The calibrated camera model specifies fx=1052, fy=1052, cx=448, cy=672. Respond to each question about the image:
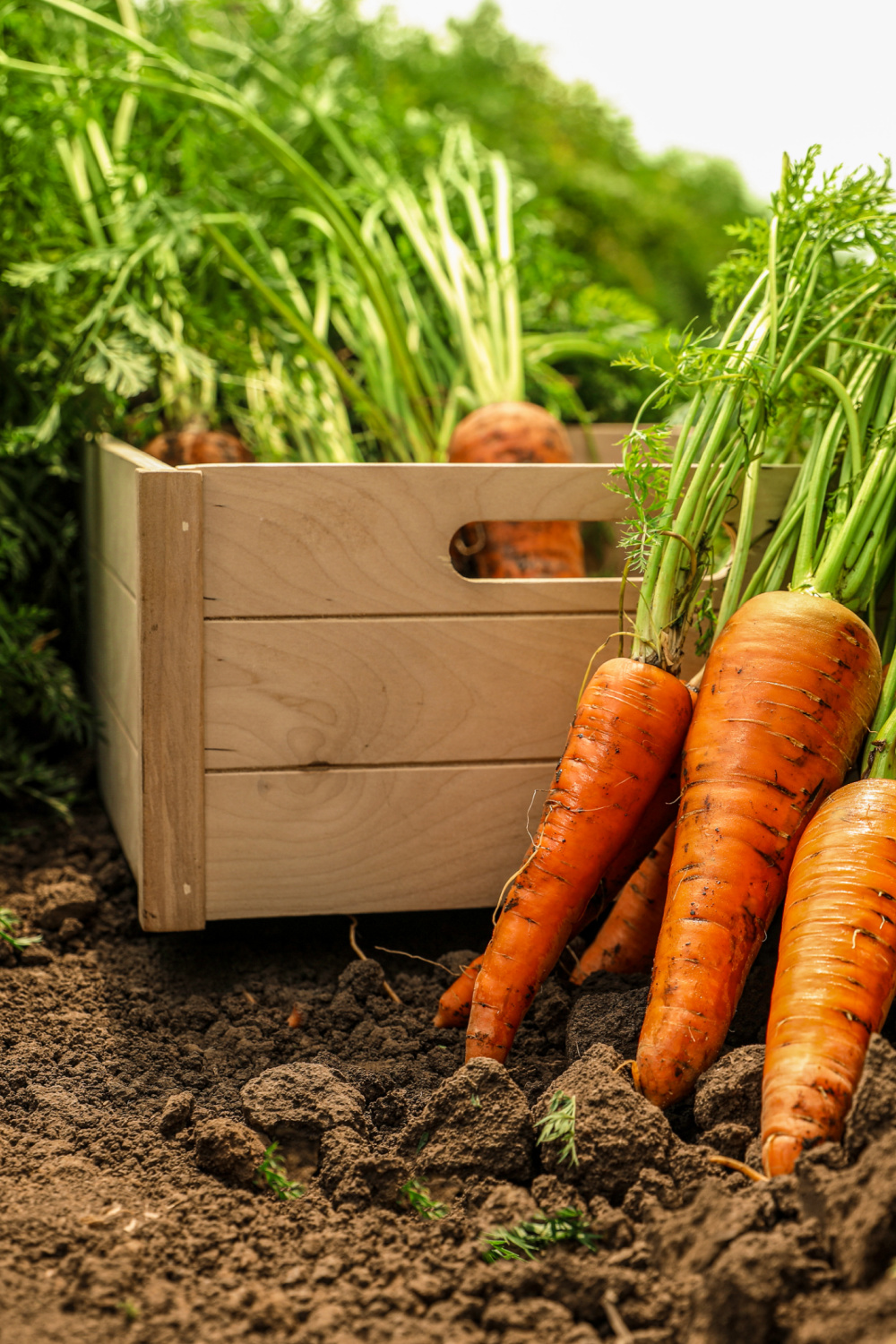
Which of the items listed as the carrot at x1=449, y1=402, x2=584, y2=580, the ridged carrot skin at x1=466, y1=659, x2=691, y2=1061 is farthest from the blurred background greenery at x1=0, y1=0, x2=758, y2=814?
the ridged carrot skin at x1=466, y1=659, x2=691, y2=1061

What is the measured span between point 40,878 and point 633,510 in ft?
3.50

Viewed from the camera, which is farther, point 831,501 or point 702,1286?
point 831,501

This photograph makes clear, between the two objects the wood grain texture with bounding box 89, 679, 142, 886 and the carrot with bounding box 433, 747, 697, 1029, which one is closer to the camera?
the carrot with bounding box 433, 747, 697, 1029

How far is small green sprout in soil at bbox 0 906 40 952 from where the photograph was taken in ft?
4.60

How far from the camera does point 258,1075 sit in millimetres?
1150

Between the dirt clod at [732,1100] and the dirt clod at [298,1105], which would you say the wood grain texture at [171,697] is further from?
the dirt clod at [732,1100]

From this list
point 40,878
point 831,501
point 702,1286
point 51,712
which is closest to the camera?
point 702,1286

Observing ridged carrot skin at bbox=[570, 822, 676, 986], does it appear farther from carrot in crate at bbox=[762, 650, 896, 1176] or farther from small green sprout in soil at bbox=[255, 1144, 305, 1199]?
small green sprout in soil at bbox=[255, 1144, 305, 1199]

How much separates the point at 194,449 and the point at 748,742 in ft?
3.81

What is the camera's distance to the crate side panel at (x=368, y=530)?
1.34 m

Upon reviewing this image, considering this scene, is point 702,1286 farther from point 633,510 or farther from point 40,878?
point 40,878

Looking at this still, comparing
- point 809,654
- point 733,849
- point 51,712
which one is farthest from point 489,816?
point 51,712

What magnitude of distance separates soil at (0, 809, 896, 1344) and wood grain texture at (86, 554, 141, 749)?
391 millimetres

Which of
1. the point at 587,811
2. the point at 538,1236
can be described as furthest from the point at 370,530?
the point at 538,1236
